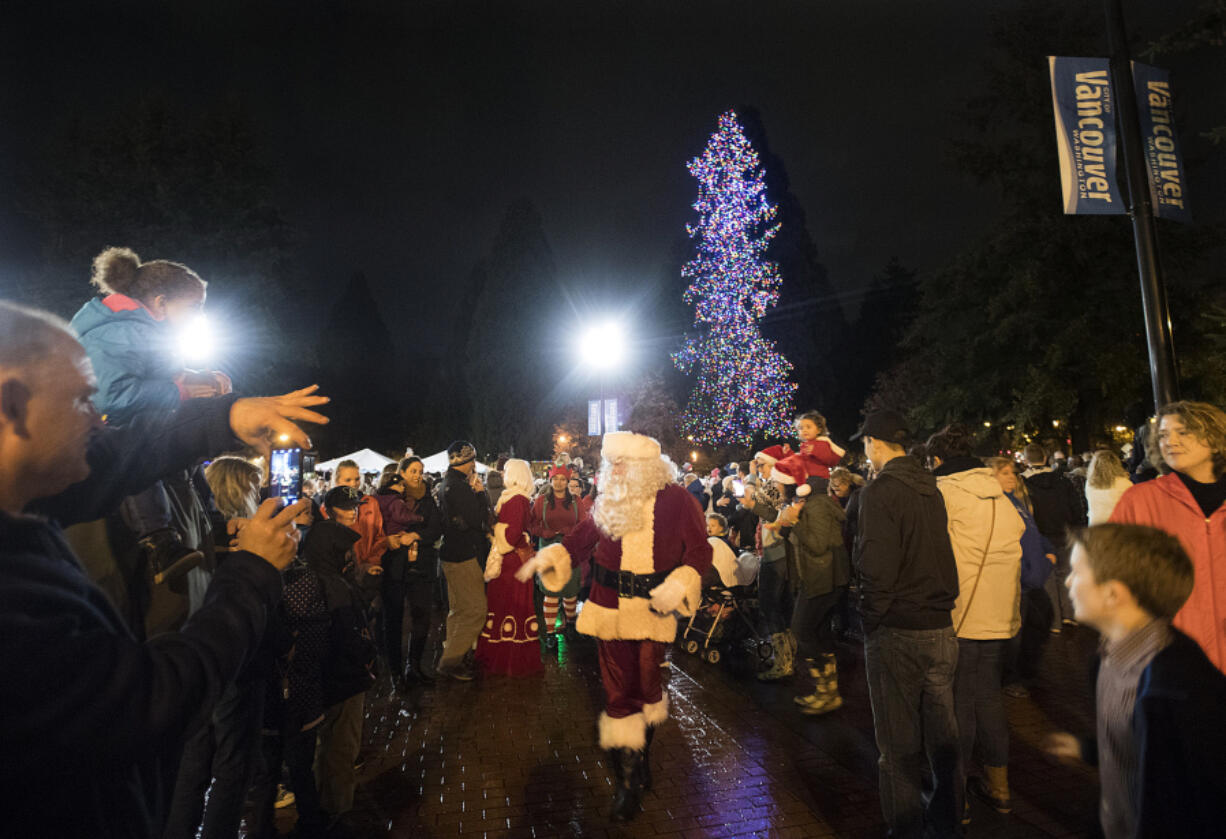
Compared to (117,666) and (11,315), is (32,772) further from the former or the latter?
(11,315)

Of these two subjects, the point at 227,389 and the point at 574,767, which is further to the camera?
the point at 574,767

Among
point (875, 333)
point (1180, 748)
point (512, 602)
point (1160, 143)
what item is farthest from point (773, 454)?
point (875, 333)

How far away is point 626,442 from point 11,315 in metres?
4.04

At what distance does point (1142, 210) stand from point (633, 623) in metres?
6.08

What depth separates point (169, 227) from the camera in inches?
982

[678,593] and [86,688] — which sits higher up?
[86,688]

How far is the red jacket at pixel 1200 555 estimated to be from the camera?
3035 millimetres

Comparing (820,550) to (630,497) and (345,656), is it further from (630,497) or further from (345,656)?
(345,656)

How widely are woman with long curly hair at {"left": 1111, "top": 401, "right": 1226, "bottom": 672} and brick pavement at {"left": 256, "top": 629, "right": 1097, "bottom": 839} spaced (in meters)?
1.74

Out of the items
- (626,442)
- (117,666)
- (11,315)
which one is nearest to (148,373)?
(11,315)

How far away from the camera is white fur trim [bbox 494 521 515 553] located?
7.45 metres

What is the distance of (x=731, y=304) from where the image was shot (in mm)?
27500

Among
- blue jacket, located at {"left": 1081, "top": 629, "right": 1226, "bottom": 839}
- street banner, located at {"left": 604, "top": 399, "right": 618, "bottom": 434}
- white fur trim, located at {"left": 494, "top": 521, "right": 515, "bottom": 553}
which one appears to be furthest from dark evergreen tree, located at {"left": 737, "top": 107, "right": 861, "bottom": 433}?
blue jacket, located at {"left": 1081, "top": 629, "right": 1226, "bottom": 839}

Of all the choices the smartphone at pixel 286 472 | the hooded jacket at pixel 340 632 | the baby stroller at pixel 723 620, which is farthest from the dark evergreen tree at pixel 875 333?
the hooded jacket at pixel 340 632
